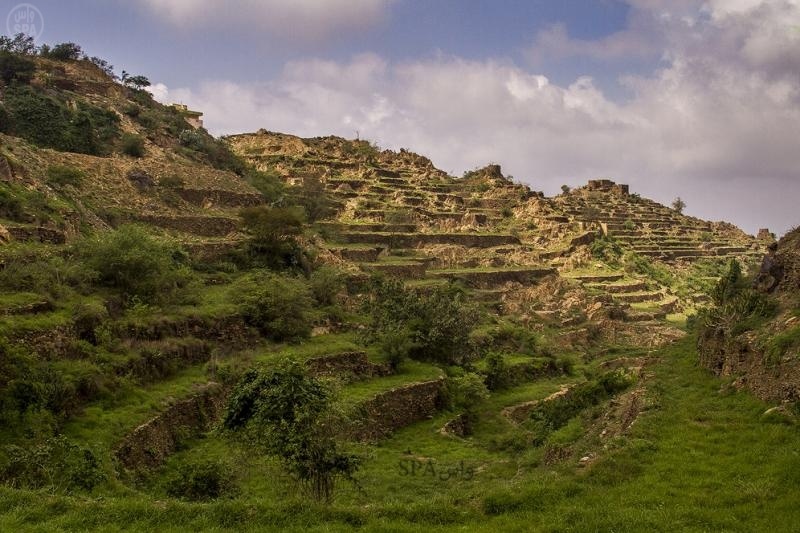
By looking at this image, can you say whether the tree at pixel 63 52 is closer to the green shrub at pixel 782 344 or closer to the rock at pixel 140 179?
the rock at pixel 140 179

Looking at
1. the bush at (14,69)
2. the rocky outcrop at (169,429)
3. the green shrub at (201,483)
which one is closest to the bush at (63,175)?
the rocky outcrop at (169,429)

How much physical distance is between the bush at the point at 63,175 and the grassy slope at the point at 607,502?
746 inches

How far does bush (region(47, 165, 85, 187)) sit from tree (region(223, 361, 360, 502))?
59.5 ft

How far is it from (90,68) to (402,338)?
121 feet

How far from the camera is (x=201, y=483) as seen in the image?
11.5m

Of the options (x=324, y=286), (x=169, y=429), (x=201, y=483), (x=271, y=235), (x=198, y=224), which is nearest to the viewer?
(x=201, y=483)

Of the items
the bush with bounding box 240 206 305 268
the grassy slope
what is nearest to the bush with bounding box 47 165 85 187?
the bush with bounding box 240 206 305 268

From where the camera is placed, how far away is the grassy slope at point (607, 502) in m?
8.15

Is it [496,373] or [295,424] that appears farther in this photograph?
[496,373]

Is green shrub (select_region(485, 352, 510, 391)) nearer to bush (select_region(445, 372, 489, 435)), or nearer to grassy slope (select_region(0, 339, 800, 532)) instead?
bush (select_region(445, 372, 489, 435))

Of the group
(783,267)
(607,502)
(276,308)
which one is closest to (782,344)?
(607,502)

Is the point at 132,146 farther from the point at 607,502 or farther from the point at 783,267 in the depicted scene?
the point at 607,502

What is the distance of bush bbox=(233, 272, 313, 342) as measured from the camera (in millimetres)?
21000

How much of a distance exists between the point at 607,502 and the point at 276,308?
14.3 meters
